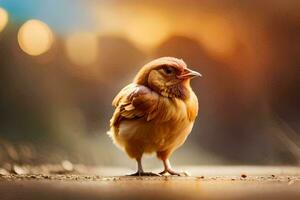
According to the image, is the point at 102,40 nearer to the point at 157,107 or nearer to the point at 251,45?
the point at 157,107

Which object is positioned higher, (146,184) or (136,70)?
(136,70)

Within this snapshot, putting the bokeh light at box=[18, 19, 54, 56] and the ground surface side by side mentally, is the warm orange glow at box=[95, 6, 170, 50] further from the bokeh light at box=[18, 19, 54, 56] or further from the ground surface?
the ground surface

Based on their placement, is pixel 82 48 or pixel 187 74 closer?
pixel 187 74

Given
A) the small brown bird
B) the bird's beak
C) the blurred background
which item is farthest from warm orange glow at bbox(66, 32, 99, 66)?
the bird's beak

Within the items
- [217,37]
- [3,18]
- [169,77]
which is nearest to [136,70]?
[169,77]

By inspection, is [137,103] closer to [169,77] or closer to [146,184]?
[169,77]
